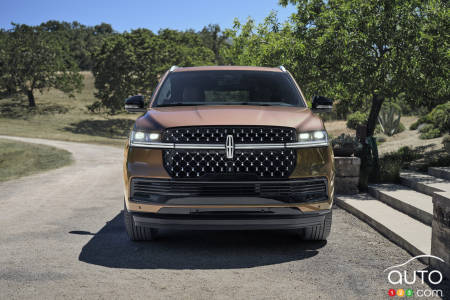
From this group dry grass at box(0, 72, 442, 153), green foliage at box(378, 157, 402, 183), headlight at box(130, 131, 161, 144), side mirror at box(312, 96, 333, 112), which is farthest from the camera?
dry grass at box(0, 72, 442, 153)

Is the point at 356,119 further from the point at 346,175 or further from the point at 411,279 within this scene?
the point at 411,279

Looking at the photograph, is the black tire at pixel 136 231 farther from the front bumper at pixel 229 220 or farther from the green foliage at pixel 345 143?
the green foliage at pixel 345 143

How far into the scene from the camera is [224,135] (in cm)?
508

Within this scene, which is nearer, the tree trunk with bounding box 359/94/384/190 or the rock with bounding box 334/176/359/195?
the rock with bounding box 334/176/359/195

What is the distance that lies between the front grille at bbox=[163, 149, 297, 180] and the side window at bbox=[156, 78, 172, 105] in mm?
1470

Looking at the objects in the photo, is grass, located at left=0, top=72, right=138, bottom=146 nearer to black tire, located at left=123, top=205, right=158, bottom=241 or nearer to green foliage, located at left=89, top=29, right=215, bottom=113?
green foliage, located at left=89, top=29, right=215, bottom=113

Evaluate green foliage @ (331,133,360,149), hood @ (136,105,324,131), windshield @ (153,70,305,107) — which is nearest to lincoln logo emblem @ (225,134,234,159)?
hood @ (136,105,324,131)

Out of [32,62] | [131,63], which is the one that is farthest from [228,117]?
[32,62]

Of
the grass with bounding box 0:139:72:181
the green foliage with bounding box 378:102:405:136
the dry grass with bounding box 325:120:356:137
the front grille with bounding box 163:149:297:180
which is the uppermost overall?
the front grille with bounding box 163:149:297:180

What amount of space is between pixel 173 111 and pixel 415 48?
6.81m

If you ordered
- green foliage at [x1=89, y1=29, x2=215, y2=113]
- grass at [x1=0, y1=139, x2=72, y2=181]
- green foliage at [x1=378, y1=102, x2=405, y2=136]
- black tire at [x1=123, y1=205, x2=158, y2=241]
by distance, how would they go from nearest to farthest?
black tire at [x1=123, y1=205, x2=158, y2=241] < grass at [x1=0, y1=139, x2=72, y2=181] < green foliage at [x1=378, y1=102, x2=405, y2=136] < green foliage at [x1=89, y1=29, x2=215, y2=113]

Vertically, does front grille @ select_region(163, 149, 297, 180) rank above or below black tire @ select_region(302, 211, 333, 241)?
above

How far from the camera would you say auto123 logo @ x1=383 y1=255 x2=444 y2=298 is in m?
4.15

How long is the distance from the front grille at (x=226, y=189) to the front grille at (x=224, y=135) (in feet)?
1.36
